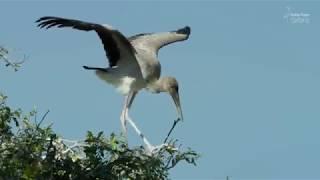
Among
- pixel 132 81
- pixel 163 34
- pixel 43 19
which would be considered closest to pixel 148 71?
pixel 132 81

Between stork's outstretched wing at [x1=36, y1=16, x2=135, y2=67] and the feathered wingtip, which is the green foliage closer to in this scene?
stork's outstretched wing at [x1=36, y1=16, x2=135, y2=67]

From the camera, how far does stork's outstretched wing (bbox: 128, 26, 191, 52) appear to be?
11.1 m

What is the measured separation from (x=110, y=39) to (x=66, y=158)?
130 inches

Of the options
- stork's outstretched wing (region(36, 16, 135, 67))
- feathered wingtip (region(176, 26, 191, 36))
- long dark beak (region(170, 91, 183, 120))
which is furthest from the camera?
feathered wingtip (region(176, 26, 191, 36))

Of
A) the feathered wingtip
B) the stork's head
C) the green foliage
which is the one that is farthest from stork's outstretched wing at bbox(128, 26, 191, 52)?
the green foliage

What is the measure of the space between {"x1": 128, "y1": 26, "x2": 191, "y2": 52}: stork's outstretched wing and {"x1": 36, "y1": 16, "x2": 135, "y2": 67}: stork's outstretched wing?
1.30ft

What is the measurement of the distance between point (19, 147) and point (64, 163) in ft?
1.22

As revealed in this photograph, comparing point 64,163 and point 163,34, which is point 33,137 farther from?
point 163,34

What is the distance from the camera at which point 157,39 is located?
11.4 meters

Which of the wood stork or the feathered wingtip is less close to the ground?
the feathered wingtip

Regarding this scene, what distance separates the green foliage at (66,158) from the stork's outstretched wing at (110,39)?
1.59m

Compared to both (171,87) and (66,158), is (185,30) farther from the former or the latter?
(66,158)

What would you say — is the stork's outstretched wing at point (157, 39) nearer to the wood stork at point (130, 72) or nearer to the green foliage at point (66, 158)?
the wood stork at point (130, 72)

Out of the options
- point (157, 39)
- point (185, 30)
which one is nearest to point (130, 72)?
point (157, 39)
